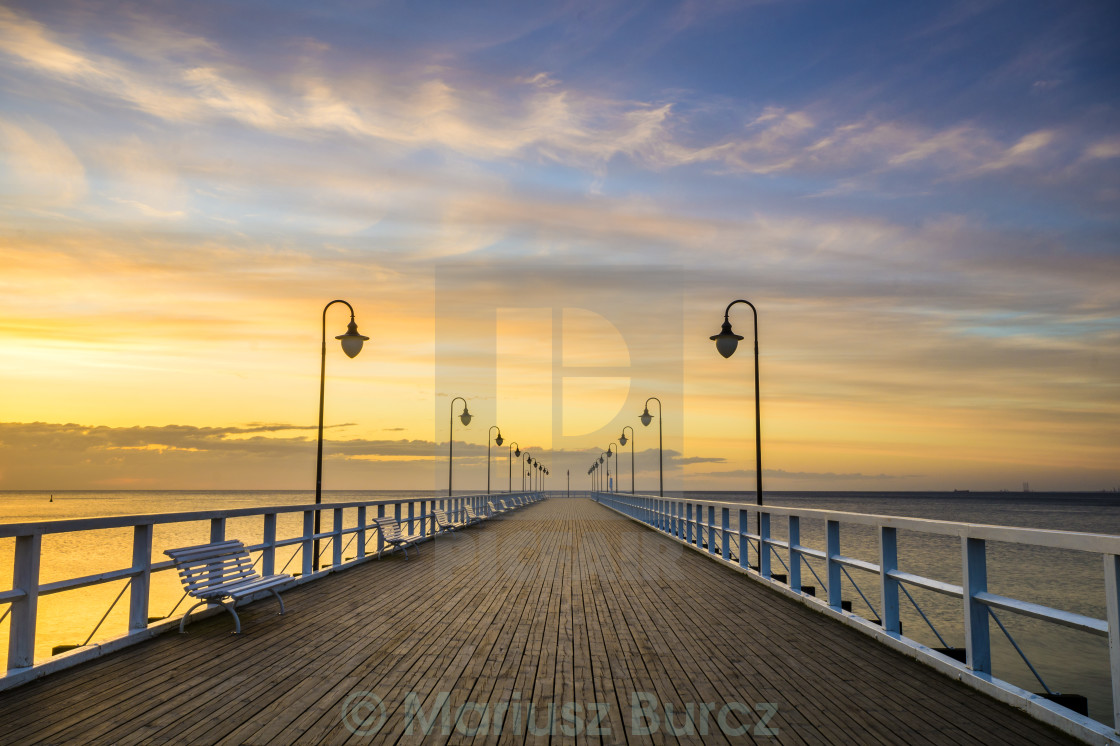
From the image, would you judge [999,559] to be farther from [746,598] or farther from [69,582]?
[69,582]

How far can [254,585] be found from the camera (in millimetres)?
7965

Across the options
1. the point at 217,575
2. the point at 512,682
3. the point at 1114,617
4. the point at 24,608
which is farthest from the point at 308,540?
the point at 1114,617

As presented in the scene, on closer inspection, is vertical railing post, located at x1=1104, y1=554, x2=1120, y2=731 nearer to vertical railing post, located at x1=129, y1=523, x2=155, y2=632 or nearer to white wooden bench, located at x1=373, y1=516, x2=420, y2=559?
vertical railing post, located at x1=129, y1=523, x2=155, y2=632

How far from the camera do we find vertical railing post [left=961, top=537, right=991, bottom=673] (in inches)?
211

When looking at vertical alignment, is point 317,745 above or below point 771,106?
below

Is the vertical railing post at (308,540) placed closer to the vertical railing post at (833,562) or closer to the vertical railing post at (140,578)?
the vertical railing post at (140,578)

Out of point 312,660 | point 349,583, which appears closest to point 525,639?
point 312,660

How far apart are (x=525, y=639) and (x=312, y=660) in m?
1.89

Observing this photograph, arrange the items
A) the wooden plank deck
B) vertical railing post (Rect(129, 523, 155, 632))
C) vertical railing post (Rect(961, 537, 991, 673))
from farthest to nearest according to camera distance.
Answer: vertical railing post (Rect(129, 523, 155, 632)) < vertical railing post (Rect(961, 537, 991, 673)) < the wooden plank deck

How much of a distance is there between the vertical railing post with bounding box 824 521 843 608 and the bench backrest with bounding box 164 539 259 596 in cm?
605

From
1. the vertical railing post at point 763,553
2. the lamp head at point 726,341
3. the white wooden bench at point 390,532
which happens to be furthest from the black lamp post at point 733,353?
the white wooden bench at point 390,532

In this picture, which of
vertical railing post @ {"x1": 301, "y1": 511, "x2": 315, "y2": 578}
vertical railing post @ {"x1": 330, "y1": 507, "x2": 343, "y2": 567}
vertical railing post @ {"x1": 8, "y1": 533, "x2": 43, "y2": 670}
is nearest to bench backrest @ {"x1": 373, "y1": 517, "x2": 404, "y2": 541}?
vertical railing post @ {"x1": 330, "y1": 507, "x2": 343, "y2": 567}

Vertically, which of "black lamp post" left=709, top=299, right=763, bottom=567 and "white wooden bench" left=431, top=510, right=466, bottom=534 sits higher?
"black lamp post" left=709, top=299, right=763, bottom=567

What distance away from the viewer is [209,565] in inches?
305
